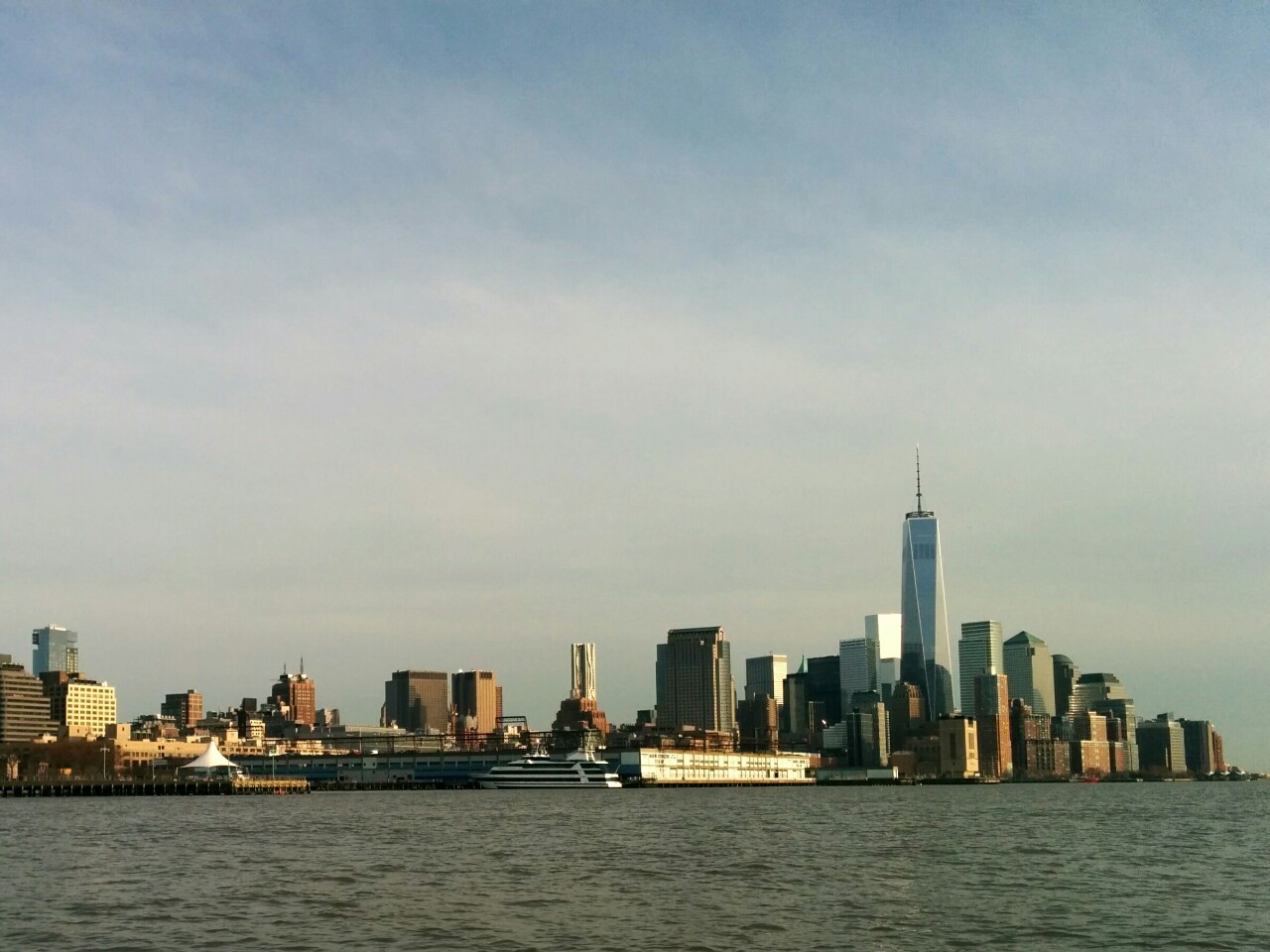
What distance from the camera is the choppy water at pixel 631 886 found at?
183ft

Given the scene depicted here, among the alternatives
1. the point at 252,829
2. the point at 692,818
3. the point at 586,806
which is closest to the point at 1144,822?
the point at 692,818

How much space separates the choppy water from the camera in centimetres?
5566

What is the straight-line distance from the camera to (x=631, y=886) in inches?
2864

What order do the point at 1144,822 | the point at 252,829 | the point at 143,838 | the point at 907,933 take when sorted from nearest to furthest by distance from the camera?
the point at 907,933 → the point at 143,838 → the point at 252,829 → the point at 1144,822

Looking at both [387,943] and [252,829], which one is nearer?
[387,943]

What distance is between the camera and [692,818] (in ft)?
478

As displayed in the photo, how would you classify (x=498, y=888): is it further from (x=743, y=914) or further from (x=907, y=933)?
(x=907, y=933)

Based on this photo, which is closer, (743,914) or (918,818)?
(743,914)

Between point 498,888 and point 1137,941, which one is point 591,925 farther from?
point 1137,941

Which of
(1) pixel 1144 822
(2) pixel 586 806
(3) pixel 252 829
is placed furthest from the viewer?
(2) pixel 586 806

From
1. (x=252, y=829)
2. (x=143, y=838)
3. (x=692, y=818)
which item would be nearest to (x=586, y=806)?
(x=692, y=818)

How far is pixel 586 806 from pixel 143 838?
77.0 meters

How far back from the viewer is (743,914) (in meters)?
61.0

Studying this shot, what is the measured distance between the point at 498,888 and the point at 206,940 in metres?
19.0
